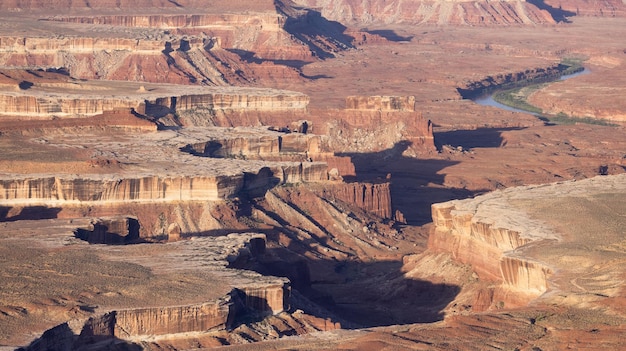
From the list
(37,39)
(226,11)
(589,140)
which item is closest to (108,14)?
(226,11)

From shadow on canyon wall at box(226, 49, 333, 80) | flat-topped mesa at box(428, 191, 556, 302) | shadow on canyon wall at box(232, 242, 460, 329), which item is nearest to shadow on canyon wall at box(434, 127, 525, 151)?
shadow on canyon wall at box(226, 49, 333, 80)

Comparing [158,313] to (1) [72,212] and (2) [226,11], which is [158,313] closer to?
(1) [72,212]

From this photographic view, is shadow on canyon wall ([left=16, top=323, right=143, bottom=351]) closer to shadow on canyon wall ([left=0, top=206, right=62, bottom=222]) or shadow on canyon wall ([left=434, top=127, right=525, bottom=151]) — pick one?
shadow on canyon wall ([left=0, top=206, right=62, bottom=222])

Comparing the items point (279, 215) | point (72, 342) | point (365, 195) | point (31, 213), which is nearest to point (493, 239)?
point (279, 215)

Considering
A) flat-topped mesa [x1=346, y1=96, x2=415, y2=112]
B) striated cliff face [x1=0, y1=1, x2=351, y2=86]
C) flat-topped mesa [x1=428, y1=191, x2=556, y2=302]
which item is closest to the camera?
flat-topped mesa [x1=428, y1=191, x2=556, y2=302]

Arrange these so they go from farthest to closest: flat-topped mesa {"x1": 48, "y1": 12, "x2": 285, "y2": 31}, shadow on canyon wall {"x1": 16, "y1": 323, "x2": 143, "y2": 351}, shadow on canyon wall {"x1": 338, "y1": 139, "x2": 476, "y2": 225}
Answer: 1. flat-topped mesa {"x1": 48, "y1": 12, "x2": 285, "y2": 31}
2. shadow on canyon wall {"x1": 338, "y1": 139, "x2": 476, "y2": 225}
3. shadow on canyon wall {"x1": 16, "y1": 323, "x2": 143, "y2": 351}

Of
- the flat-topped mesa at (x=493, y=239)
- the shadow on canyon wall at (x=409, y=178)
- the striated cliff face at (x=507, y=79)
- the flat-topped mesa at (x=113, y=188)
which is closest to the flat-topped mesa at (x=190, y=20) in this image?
the striated cliff face at (x=507, y=79)
